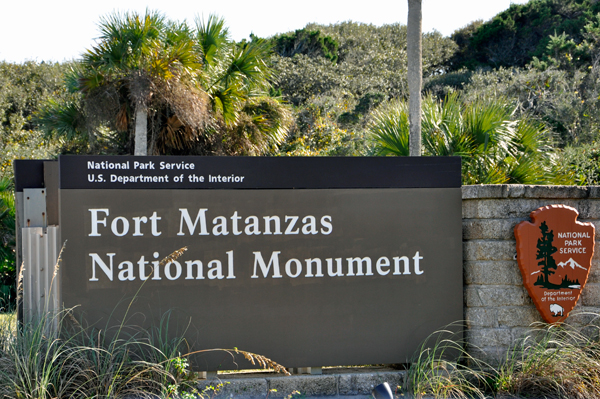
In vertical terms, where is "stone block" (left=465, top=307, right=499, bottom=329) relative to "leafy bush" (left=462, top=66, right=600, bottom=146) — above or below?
below

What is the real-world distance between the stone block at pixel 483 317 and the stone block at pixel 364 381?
74cm

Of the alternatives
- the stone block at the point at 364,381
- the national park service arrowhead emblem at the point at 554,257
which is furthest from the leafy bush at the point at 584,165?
the stone block at the point at 364,381

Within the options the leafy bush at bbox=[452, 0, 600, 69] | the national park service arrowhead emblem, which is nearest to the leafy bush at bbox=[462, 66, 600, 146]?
the national park service arrowhead emblem

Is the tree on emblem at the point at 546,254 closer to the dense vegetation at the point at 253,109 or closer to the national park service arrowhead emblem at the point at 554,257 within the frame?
the national park service arrowhead emblem at the point at 554,257

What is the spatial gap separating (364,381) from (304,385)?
487 millimetres

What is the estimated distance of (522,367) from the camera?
3.88 meters

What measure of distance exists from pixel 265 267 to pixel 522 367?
2.17 m

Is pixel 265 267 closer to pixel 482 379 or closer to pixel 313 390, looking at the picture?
pixel 313 390

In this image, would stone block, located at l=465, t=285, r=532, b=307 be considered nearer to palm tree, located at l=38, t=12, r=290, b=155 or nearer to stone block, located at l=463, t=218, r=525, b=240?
stone block, located at l=463, t=218, r=525, b=240

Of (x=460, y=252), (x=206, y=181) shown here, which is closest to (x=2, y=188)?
(x=206, y=181)

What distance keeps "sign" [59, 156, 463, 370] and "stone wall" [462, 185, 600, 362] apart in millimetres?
136

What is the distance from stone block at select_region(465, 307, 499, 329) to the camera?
411cm

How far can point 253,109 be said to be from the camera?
38.2ft

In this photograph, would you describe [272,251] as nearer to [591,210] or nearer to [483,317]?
[483,317]
